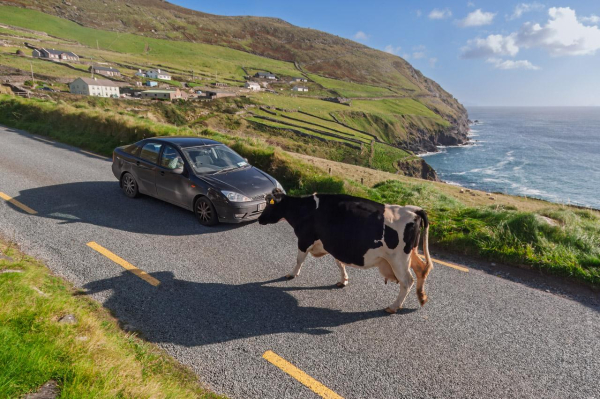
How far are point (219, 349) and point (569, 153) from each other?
121 m

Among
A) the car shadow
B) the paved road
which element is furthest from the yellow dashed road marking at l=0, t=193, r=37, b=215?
the paved road

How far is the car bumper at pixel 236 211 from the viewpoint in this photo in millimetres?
8141

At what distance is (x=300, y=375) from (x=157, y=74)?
5329 inches

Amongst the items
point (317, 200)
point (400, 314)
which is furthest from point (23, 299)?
point (400, 314)

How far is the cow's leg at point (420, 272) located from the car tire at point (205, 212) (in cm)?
Answer: 503

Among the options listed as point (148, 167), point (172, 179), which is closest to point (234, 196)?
point (172, 179)

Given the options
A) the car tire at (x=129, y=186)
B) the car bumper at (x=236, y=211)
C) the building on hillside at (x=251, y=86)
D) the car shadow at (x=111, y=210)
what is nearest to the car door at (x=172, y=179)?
the car shadow at (x=111, y=210)

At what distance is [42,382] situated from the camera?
301 cm

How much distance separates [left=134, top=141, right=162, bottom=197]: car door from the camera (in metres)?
9.48

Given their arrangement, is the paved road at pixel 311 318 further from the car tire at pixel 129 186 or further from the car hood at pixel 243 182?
the car tire at pixel 129 186

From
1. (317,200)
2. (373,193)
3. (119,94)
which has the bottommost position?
(373,193)

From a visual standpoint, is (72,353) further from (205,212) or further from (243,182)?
(243,182)

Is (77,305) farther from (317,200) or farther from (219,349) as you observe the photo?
(317,200)

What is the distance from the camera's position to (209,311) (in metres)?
5.09
